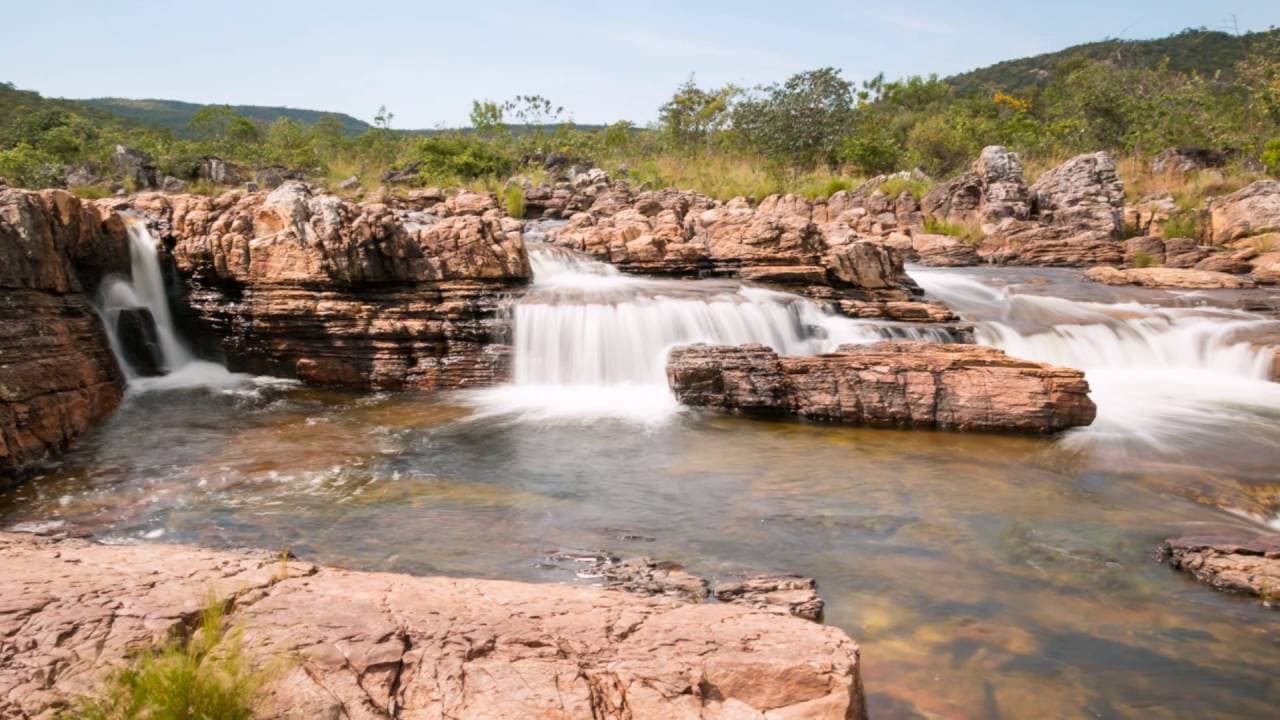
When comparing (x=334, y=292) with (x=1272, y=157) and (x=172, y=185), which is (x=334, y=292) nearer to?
(x=172, y=185)

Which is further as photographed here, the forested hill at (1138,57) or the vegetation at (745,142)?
the forested hill at (1138,57)

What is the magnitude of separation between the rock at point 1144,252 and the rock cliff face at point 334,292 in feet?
57.4

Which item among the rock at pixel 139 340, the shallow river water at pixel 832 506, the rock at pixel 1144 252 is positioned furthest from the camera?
the rock at pixel 1144 252

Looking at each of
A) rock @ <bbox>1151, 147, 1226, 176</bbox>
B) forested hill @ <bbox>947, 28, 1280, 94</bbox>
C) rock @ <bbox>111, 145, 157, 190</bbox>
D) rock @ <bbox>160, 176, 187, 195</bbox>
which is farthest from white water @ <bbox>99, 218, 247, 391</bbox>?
forested hill @ <bbox>947, 28, 1280, 94</bbox>

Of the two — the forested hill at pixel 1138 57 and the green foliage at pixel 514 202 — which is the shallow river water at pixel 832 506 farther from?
the forested hill at pixel 1138 57

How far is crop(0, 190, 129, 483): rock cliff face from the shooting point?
26.2ft

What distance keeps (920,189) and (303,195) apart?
71.9ft

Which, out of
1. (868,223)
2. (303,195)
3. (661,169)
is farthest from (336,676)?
(661,169)

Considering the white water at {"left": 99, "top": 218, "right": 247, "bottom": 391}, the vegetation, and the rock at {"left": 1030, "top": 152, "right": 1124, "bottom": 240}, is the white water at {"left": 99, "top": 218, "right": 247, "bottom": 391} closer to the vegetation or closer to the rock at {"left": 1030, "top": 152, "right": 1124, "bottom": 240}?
the vegetation

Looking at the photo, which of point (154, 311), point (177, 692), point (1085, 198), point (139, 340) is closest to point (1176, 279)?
point (1085, 198)

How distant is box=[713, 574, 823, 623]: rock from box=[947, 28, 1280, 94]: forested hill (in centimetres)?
7335

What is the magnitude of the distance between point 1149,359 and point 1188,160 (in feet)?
63.1

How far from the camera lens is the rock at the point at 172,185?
2484 centimetres

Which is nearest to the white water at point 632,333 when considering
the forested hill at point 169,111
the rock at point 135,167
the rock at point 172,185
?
the rock at point 172,185
